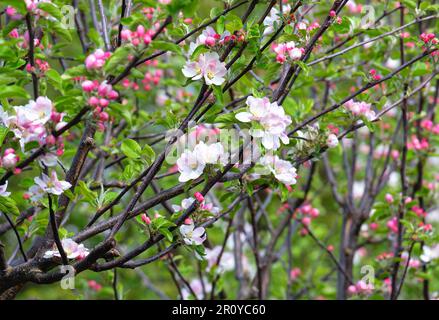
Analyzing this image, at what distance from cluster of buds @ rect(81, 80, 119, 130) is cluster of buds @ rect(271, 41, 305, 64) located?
0.76 m

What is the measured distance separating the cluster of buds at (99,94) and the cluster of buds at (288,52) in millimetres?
763

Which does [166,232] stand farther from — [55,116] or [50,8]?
[50,8]

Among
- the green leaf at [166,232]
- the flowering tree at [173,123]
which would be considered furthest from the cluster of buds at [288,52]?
the green leaf at [166,232]

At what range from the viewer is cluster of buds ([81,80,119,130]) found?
1.64m

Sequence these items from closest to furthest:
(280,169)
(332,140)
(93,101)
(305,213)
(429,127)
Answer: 1. (93,101)
2. (280,169)
3. (332,140)
4. (429,127)
5. (305,213)

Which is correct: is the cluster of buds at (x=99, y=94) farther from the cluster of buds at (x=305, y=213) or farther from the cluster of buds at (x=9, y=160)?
the cluster of buds at (x=305, y=213)

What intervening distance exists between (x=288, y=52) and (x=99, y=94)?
849 mm

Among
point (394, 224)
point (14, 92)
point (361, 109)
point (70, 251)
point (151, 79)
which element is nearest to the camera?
point (14, 92)

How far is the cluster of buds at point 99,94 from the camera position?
5.37 feet

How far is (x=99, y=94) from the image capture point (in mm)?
1656

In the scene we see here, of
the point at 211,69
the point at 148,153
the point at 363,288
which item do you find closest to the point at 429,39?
the point at 211,69

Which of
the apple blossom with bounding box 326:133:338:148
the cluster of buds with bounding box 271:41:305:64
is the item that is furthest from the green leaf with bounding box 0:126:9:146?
the apple blossom with bounding box 326:133:338:148
